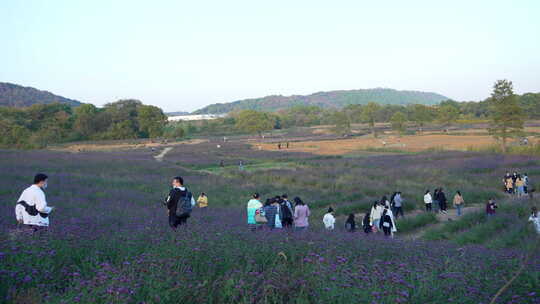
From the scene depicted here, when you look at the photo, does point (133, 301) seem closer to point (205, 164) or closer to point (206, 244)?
point (206, 244)

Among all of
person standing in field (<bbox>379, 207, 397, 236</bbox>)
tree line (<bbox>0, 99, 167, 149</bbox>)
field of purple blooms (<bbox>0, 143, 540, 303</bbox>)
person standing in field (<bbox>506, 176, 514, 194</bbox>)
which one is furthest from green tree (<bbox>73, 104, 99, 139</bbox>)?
field of purple blooms (<bbox>0, 143, 540, 303</bbox>)

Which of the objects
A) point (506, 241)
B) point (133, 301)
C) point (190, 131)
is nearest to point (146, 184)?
point (506, 241)

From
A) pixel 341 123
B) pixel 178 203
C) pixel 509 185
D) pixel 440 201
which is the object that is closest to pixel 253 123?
pixel 341 123

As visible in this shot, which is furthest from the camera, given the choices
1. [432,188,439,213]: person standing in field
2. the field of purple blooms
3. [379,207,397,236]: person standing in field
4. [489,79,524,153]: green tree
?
[489,79,524,153]: green tree

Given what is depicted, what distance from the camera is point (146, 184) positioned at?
2425 centimetres

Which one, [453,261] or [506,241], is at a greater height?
[453,261]

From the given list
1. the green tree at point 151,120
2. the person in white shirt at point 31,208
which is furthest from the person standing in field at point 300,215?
the green tree at point 151,120

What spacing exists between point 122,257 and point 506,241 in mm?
10324

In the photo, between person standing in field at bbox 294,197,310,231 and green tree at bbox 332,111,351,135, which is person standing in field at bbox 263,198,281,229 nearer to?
person standing in field at bbox 294,197,310,231

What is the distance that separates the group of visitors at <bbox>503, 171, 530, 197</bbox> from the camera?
76.2 ft

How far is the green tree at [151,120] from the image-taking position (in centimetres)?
10175

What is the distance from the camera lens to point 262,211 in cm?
1123

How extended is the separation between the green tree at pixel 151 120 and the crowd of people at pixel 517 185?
3364 inches

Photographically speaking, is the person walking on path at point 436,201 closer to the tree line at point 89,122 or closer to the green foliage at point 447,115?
the tree line at point 89,122
